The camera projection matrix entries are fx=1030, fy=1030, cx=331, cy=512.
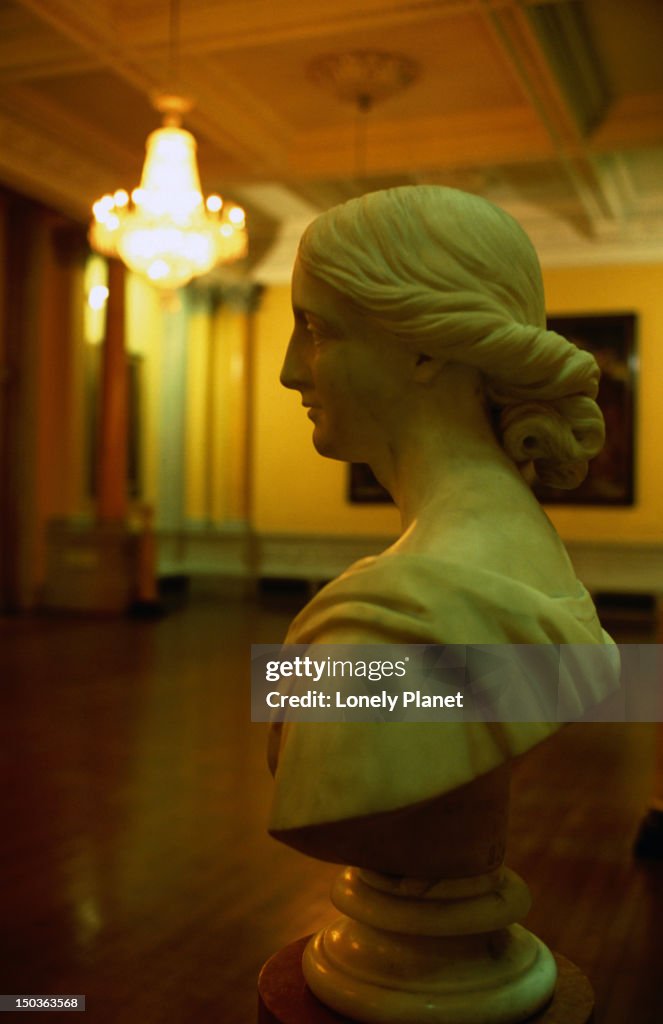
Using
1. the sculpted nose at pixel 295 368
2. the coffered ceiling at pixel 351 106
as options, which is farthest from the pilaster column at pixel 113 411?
the sculpted nose at pixel 295 368

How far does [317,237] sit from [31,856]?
266 centimetres

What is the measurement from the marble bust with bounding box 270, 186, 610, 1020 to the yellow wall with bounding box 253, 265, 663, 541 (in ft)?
29.5

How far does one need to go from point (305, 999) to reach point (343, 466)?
36.3 feet

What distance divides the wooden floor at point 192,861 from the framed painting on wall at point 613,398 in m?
6.05

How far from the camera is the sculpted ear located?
1394mm

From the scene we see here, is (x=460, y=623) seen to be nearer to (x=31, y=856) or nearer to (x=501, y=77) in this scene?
(x=31, y=856)

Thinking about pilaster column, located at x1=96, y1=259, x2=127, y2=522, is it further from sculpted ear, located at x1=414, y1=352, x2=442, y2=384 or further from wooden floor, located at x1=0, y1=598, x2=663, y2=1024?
sculpted ear, located at x1=414, y1=352, x2=442, y2=384

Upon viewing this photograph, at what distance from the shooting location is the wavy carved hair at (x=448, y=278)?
52.7 inches

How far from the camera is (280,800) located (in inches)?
48.8

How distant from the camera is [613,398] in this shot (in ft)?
38.3

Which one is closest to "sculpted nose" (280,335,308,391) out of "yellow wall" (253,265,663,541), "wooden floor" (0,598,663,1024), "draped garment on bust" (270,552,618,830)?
"draped garment on bust" (270,552,618,830)

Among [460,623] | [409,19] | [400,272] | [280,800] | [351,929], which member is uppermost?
[409,19]

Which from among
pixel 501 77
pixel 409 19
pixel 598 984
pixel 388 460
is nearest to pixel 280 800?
pixel 388 460

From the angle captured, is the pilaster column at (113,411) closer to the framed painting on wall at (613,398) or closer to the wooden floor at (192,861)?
the framed painting on wall at (613,398)
